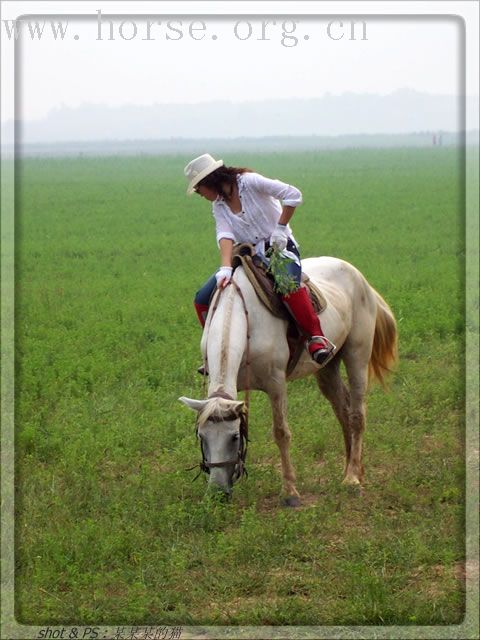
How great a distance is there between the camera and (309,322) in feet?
24.3

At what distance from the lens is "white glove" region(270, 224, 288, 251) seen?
24.1 feet

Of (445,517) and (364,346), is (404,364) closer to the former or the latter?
(364,346)

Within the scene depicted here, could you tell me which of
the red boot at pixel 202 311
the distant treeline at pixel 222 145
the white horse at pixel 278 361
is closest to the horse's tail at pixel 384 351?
the white horse at pixel 278 361

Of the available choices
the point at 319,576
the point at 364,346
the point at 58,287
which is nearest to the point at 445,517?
the point at 319,576

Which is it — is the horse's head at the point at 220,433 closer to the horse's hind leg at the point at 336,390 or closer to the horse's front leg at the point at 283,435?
the horse's front leg at the point at 283,435

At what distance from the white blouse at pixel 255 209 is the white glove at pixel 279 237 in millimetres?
49

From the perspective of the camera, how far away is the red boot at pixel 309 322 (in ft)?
24.1

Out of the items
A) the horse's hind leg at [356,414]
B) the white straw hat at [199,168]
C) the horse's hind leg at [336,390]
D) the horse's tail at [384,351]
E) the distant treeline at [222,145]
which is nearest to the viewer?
the white straw hat at [199,168]

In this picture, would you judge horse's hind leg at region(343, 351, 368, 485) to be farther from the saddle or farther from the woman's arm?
the woman's arm

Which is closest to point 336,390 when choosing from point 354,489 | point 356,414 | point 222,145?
point 356,414

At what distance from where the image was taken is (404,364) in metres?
11.3

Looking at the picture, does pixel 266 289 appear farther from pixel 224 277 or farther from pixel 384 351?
pixel 384 351

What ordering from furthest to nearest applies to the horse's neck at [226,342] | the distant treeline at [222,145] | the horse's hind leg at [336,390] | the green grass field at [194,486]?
1. the distant treeline at [222,145]
2. the horse's hind leg at [336,390]
3. the horse's neck at [226,342]
4. the green grass field at [194,486]

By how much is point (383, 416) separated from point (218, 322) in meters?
2.91
